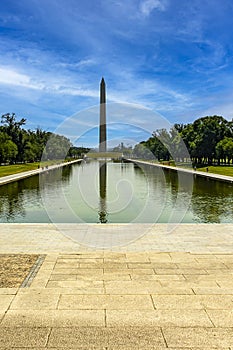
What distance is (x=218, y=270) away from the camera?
17.2 feet

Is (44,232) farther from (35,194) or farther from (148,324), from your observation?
(35,194)

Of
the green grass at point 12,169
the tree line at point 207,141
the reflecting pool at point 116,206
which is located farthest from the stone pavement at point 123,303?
the tree line at point 207,141

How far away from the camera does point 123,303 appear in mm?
3947

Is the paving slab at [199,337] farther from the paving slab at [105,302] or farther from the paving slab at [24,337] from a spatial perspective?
the paving slab at [24,337]

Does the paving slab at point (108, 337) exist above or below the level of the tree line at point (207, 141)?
below

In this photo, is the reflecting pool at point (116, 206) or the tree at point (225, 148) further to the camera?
the tree at point (225, 148)

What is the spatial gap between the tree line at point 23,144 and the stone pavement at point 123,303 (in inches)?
1667

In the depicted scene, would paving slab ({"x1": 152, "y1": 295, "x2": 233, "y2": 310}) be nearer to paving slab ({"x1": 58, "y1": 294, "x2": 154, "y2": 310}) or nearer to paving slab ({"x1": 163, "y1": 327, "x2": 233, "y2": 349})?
paving slab ({"x1": 58, "y1": 294, "x2": 154, "y2": 310})

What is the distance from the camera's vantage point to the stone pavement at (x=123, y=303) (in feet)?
10.4

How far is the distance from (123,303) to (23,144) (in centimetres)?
5442

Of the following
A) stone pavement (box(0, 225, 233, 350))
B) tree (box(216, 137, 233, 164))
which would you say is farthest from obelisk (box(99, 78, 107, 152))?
stone pavement (box(0, 225, 233, 350))

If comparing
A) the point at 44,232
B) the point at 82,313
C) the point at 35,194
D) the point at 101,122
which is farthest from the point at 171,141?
the point at 82,313

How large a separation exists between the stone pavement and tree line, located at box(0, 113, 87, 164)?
42.3 metres

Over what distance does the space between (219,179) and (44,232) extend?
65.7 feet
